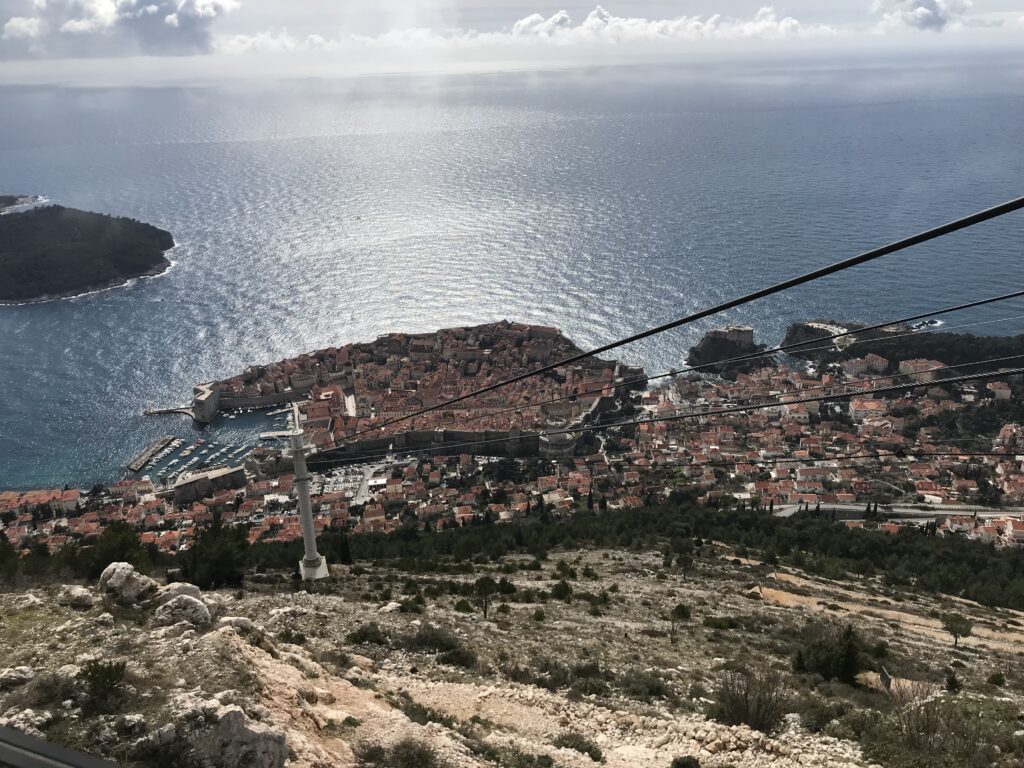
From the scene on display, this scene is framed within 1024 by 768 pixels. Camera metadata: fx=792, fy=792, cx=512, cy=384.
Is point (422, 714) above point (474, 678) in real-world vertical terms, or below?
above

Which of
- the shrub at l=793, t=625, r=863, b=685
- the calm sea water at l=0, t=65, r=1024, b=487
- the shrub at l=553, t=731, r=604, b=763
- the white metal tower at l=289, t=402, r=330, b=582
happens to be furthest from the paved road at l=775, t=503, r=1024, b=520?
the shrub at l=553, t=731, r=604, b=763

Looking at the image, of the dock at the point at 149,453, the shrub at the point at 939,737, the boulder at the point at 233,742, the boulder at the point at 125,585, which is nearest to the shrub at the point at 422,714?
the boulder at the point at 233,742

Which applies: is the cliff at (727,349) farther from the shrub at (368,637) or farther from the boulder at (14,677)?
the boulder at (14,677)

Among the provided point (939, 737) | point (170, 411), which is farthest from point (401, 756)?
point (170, 411)

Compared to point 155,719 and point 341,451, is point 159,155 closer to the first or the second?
point 341,451

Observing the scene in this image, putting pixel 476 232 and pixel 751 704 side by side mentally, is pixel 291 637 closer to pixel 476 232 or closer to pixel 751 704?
pixel 751 704

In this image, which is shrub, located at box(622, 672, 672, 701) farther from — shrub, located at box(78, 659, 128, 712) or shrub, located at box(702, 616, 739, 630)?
shrub, located at box(78, 659, 128, 712)
